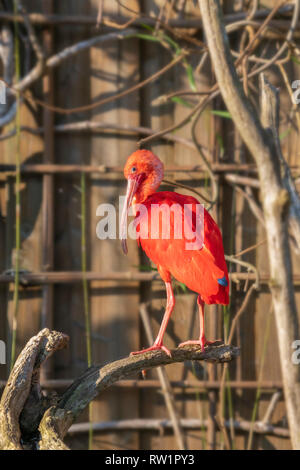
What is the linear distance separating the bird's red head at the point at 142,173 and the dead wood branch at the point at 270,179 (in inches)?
20.8

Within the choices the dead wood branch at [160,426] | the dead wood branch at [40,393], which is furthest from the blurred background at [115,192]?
the dead wood branch at [40,393]

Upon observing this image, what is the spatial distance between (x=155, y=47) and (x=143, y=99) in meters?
0.21

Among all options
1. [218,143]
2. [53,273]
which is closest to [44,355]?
[53,273]

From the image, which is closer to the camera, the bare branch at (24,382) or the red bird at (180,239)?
the red bird at (180,239)

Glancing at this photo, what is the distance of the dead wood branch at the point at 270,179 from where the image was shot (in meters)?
1.09

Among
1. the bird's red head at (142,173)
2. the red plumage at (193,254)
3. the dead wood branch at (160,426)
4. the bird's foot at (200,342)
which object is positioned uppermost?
the bird's red head at (142,173)

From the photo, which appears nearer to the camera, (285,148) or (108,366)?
(108,366)

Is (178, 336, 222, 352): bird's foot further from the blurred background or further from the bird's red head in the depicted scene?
the blurred background

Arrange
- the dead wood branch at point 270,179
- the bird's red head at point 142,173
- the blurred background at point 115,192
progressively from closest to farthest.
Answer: the bird's red head at point 142,173, the dead wood branch at point 270,179, the blurred background at point 115,192

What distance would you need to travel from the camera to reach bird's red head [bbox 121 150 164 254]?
0.61 meters

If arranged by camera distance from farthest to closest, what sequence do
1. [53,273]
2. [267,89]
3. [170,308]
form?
[53,273]
[267,89]
[170,308]

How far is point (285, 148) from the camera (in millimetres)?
2146

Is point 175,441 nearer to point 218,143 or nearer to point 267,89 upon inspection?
point 218,143

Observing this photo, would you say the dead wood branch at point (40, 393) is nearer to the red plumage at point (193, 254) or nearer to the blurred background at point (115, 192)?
the red plumage at point (193, 254)
